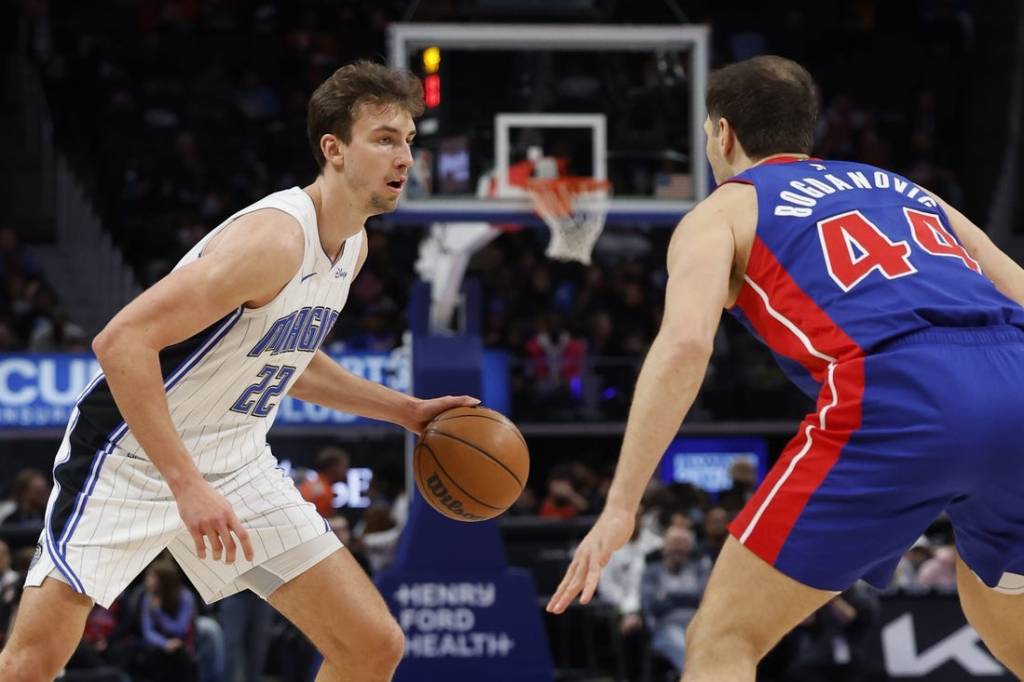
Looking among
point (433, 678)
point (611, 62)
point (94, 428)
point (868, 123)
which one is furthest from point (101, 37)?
point (94, 428)

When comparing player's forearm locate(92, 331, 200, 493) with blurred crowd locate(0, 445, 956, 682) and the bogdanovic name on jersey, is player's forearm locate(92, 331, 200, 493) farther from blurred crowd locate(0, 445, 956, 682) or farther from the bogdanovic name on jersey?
blurred crowd locate(0, 445, 956, 682)

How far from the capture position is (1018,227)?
18.1 meters

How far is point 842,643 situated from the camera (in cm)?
891

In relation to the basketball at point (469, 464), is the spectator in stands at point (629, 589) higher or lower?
lower

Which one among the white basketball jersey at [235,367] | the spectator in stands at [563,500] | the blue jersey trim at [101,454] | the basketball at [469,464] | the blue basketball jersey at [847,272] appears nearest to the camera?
the blue basketball jersey at [847,272]

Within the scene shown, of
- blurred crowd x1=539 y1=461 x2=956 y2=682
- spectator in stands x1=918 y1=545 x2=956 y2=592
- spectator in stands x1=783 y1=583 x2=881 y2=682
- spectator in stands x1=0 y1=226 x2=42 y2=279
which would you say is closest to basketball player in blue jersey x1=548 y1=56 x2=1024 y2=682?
blurred crowd x1=539 y1=461 x2=956 y2=682

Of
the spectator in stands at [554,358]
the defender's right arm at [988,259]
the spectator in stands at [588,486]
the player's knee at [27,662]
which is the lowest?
the spectator in stands at [588,486]

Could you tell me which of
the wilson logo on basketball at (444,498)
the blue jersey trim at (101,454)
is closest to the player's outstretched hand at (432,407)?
the wilson logo on basketball at (444,498)

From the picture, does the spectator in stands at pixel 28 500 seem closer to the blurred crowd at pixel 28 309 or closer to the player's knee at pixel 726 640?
the blurred crowd at pixel 28 309

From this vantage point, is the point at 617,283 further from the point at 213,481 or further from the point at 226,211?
the point at 213,481

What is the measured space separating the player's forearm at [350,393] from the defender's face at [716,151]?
1288 mm

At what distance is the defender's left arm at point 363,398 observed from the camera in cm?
471

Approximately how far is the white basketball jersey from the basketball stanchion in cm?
431

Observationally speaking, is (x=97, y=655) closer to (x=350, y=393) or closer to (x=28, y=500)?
(x=28, y=500)
